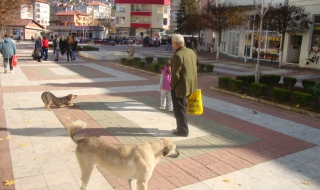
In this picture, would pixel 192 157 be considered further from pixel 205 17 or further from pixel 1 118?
pixel 205 17

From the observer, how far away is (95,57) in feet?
73.8

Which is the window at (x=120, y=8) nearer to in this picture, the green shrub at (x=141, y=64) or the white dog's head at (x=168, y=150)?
the green shrub at (x=141, y=64)

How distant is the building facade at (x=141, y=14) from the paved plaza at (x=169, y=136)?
63.3m

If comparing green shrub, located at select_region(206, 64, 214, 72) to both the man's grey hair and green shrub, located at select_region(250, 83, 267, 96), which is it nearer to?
green shrub, located at select_region(250, 83, 267, 96)

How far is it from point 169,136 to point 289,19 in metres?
16.9

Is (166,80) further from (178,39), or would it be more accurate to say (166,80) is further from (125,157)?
(125,157)

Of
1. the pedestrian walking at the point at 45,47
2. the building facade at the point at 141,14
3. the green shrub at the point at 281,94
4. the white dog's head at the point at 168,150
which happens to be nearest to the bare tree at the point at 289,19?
the green shrub at the point at 281,94

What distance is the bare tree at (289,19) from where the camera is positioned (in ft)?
64.5

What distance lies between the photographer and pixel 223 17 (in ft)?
79.0

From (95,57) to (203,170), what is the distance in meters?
19.1

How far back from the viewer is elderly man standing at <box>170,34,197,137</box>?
575 centimetres

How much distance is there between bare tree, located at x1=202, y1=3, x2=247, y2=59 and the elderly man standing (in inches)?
763

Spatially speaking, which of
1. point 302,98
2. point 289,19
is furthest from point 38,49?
point 289,19

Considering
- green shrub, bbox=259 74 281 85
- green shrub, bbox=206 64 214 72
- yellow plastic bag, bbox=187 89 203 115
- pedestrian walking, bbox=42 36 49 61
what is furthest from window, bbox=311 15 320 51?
pedestrian walking, bbox=42 36 49 61
